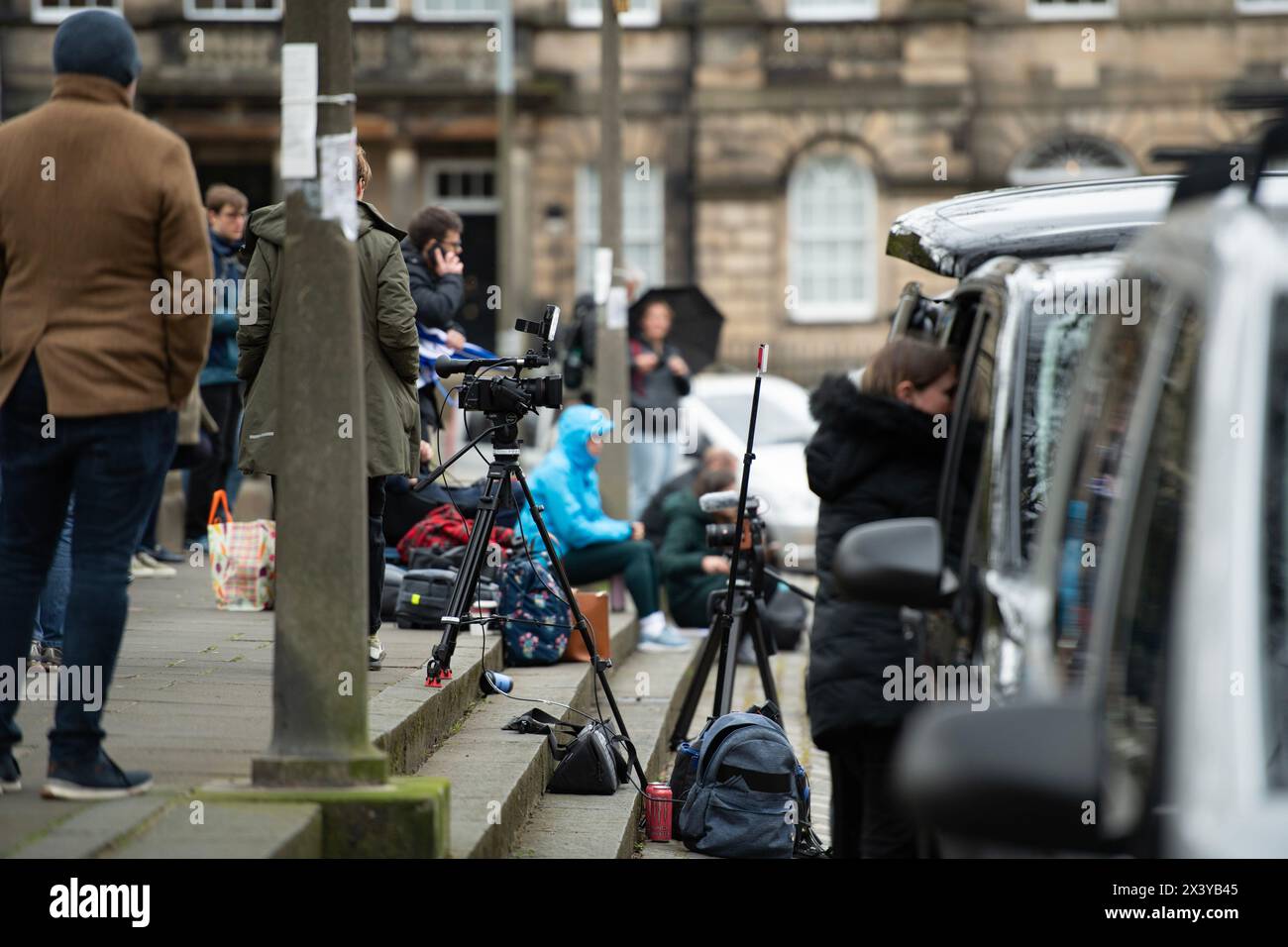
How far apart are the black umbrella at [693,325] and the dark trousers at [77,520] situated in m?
9.76

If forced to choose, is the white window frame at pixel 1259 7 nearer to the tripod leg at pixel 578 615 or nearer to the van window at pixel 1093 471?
the tripod leg at pixel 578 615

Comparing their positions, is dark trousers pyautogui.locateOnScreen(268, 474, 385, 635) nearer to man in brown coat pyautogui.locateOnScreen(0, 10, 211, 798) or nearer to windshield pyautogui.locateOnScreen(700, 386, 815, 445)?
man in brown coat pyautogui.locateOnScreen(0, 10, 211, 798)

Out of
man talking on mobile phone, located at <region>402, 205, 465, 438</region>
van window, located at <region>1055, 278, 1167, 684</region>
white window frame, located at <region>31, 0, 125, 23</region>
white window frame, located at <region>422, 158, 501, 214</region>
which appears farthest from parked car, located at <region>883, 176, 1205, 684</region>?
white window frame, located at <region>31, 0, 125, 23</region>

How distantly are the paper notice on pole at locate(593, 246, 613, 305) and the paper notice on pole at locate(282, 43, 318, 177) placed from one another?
763 centimetres

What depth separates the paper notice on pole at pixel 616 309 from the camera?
12.7m

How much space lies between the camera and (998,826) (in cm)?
254

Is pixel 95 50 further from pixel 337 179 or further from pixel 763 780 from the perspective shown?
pixel 763 780

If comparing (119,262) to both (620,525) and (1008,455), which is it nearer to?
(1008,455)

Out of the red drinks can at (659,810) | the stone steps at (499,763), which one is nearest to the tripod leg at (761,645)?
the stone steps at (499,763)

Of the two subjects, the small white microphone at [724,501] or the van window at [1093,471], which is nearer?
the van window at [1093,471]

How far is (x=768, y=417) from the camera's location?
16.9 meters

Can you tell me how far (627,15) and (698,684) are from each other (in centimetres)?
2432
